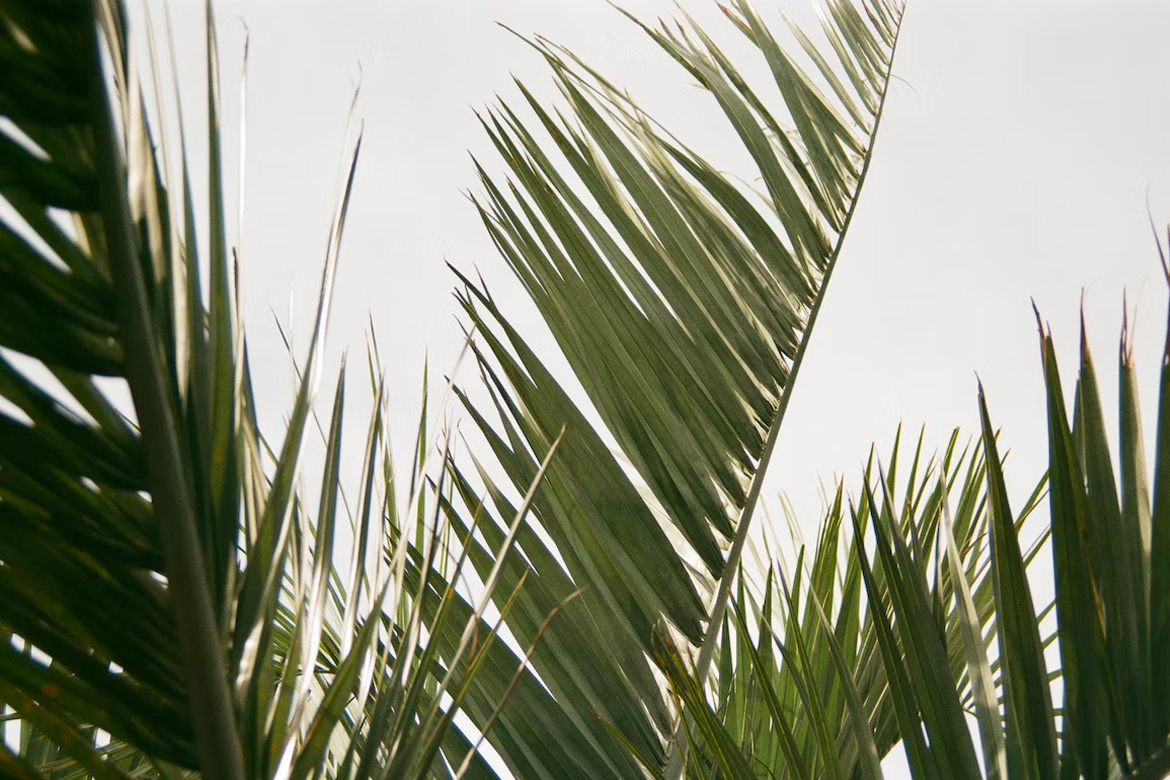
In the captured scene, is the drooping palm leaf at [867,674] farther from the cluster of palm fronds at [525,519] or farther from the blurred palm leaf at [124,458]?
the blurred palm leaf at [124,458]

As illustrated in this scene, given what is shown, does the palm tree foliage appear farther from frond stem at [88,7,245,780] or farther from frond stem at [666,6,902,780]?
frond stem at [88,7,245,780]

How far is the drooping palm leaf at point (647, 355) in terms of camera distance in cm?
73

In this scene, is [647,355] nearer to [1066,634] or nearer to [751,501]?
[751,501]

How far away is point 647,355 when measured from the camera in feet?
2.72

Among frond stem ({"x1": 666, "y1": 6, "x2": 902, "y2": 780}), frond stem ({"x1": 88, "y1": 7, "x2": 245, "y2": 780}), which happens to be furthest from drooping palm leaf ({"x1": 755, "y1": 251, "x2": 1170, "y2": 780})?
frond stem ({"x1": 88, "y1": 7, "x2": 245, "y2": 780})

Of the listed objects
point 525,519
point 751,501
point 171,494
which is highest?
point 751,501

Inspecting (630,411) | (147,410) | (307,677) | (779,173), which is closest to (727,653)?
(630,411)

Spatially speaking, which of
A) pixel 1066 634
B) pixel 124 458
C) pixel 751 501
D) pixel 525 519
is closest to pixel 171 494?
pixel 124 458

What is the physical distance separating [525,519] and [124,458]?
312 mm

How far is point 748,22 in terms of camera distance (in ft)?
3.59

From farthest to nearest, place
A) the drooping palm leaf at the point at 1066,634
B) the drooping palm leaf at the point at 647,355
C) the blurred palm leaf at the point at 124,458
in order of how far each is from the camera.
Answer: the drooping palm leaf at the point at 647,355 → the drooping palm leaf at the point at 1066,634 → the blurred palm leaf at the point at 124,458

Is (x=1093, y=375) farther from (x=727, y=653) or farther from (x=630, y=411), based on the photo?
(x=727, y=653)

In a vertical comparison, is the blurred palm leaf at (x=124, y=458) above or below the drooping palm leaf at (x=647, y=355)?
below

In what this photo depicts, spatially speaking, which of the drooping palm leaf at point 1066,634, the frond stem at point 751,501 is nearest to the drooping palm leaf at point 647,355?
the frond stem at point 751,501
